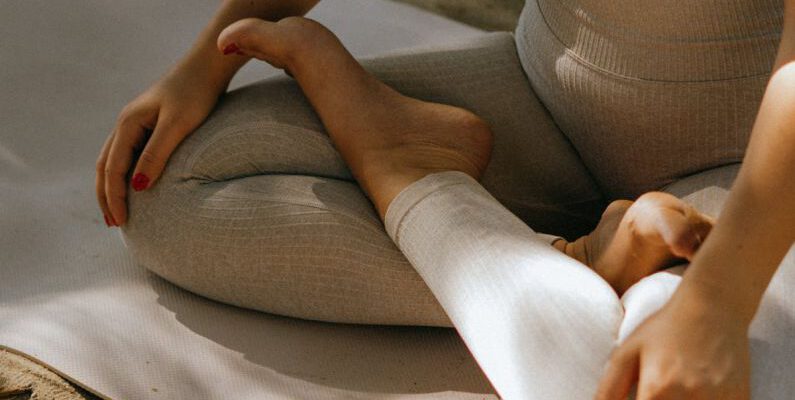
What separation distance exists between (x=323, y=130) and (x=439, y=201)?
0.20 metres

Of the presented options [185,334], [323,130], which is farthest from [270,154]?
[185,334]

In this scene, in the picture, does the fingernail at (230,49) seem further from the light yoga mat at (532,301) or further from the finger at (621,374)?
the finger at (621,374)

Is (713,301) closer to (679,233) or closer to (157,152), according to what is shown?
(679,233)

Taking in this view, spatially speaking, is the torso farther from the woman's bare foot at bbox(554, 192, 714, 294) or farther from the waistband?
the woman's bare foot at bbox(554, 192, 714, 294)

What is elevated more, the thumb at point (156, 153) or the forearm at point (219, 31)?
the forearm at point (219, 31)

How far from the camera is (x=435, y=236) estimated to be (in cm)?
93

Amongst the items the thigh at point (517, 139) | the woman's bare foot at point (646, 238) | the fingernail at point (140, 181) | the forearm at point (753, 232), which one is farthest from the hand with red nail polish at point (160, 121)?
the forearm at point (753, 232)

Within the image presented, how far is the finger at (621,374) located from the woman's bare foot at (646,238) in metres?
0.11

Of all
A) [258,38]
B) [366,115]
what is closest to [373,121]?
[366,115]

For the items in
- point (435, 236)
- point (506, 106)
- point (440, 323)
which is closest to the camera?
point (435, 236)

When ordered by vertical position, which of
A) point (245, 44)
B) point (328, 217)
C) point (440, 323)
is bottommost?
point (440, 323)

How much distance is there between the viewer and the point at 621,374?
745 mm

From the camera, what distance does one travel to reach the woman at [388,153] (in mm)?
1005

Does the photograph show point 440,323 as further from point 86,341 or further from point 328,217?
point 86,341
